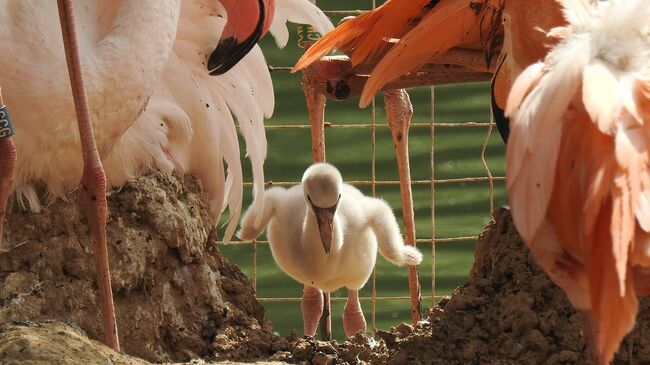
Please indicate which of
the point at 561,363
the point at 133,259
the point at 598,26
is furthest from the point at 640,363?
the point at 133,259

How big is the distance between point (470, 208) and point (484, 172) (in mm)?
183

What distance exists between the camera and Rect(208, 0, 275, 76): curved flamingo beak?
10.7ft

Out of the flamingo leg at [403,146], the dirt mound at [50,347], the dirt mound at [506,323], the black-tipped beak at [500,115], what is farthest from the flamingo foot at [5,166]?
the flamingo leg at [403,146]

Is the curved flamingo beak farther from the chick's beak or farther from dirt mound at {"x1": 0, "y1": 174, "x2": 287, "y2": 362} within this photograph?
the chick's beak

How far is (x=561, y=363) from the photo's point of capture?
2816 millimetres

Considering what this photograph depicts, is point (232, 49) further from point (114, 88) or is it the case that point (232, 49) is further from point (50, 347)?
point (50, 347)

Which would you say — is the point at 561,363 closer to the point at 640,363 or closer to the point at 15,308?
the point at 640,363

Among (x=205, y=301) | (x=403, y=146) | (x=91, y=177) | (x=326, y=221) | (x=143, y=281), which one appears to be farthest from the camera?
(x=403, y=146)

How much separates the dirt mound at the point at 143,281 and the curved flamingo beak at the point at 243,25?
1.42 feet

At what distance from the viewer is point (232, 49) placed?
3.34m

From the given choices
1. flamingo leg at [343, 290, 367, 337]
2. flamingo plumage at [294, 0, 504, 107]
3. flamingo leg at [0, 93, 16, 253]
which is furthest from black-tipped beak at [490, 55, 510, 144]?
flamingo leg at [343, 290, 367, 337]

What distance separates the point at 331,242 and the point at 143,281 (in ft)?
3.68

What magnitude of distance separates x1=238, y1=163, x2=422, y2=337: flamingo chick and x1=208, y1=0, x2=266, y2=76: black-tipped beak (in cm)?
90

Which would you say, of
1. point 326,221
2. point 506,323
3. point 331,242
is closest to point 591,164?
point 506,323
